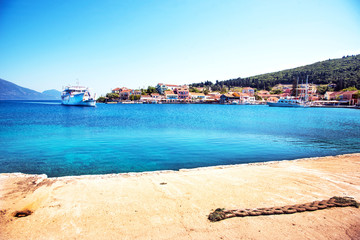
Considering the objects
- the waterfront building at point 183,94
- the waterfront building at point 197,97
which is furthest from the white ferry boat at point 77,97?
the waterfront building at point 197,97

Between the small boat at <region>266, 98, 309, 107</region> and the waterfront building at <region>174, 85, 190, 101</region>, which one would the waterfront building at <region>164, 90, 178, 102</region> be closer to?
the waterfront building at <region>174, 85, 190, 101</region>

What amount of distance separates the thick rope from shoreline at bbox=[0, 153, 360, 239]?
15 centimetres

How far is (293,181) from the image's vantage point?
308 inches

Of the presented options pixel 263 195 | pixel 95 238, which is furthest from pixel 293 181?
pixel 95 238

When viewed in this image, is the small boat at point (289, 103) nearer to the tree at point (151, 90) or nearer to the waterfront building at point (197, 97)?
the waterfront building at point (197, 97)

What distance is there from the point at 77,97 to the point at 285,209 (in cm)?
10530

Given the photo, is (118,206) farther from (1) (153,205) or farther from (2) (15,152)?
(2) (15,152)

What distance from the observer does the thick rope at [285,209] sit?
5193 mm

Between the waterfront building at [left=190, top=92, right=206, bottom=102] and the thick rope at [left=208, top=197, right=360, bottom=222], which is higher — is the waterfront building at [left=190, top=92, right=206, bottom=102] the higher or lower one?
the lower one

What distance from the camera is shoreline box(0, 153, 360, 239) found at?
15.2ft

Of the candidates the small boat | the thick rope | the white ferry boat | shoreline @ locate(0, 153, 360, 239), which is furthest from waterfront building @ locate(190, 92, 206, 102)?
the thick rope

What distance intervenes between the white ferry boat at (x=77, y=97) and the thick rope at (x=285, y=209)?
96.8 m

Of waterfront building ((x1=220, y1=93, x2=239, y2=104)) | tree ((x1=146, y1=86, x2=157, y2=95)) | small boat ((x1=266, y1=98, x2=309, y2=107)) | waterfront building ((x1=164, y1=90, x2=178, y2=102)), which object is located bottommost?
small boat ((x1=266, y1=98, x2=309, y2=107))

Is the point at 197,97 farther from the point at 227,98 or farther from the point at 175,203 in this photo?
the point at 175,203
